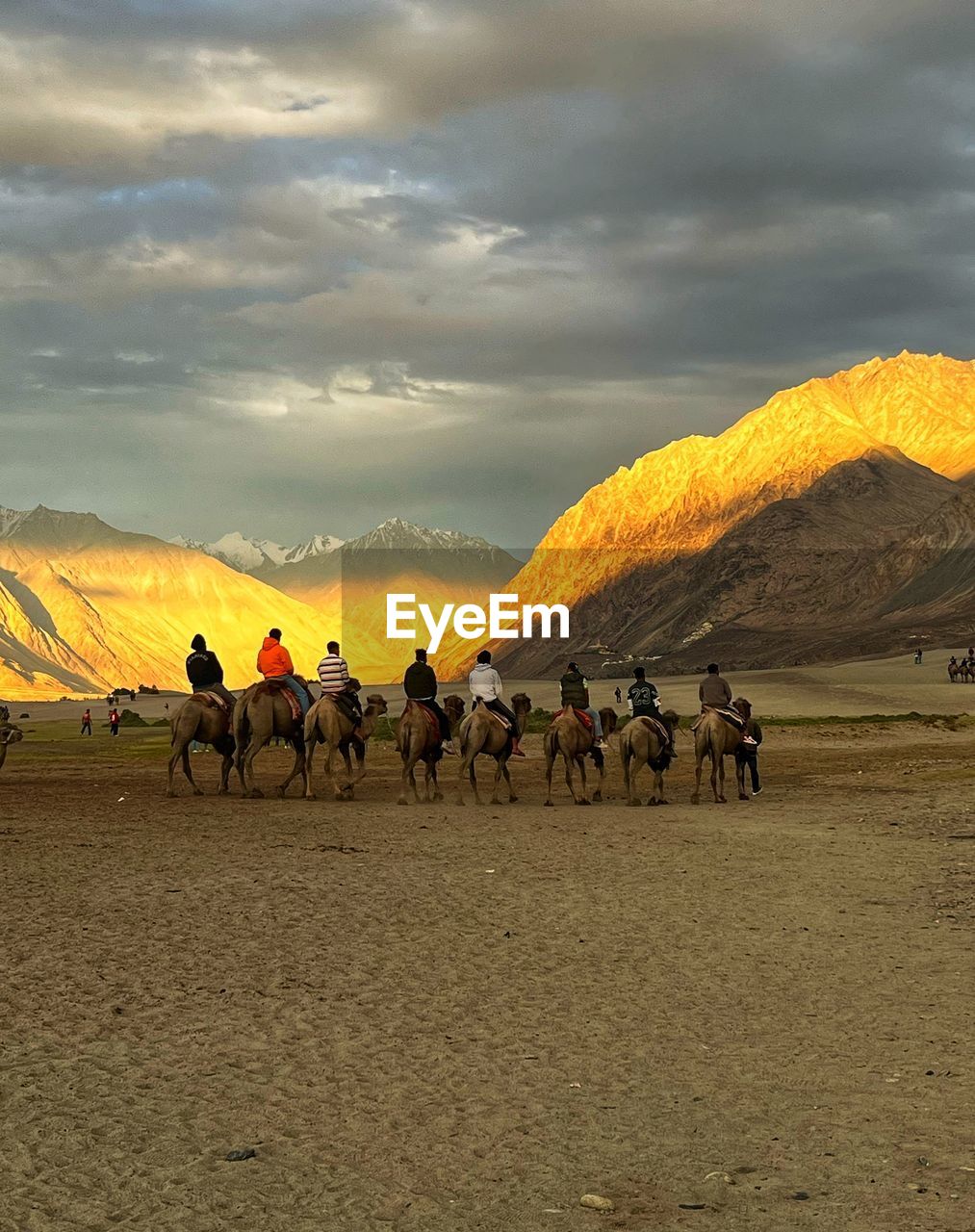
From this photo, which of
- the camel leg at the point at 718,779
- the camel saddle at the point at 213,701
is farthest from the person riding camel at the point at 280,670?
the camel leg at the point at 718,779

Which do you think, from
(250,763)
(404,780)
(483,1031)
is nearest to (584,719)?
(404,780)

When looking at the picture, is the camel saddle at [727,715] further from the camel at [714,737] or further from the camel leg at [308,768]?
the camel leg at [308,768]

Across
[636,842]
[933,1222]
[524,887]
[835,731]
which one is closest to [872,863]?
[636,842]

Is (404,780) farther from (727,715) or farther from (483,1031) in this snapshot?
(483,1031)

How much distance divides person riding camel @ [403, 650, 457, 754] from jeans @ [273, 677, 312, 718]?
78.9 inches

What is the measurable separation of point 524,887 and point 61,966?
6.03m

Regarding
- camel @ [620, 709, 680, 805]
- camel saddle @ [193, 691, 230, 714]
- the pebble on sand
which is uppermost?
camel saddle @ [193, 691, 230, 714]

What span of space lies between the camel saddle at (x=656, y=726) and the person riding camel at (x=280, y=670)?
6.31m

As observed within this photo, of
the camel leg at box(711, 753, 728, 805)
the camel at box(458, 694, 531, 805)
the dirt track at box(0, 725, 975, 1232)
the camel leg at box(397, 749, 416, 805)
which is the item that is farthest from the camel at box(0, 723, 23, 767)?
the camel leg at box(711, 753, 728, 805)

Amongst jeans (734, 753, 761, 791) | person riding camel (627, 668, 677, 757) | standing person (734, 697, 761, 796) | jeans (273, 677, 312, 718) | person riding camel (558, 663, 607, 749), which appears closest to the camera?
person riding camel (627, 668, 677, 757)

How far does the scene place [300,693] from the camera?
2767 cm

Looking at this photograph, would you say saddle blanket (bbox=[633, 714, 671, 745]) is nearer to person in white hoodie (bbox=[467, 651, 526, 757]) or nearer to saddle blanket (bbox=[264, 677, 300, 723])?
person in white hoodie (bbox=[467, 651, 526, 757])

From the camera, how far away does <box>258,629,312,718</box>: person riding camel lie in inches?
1085

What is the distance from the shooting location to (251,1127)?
26.9 ft
